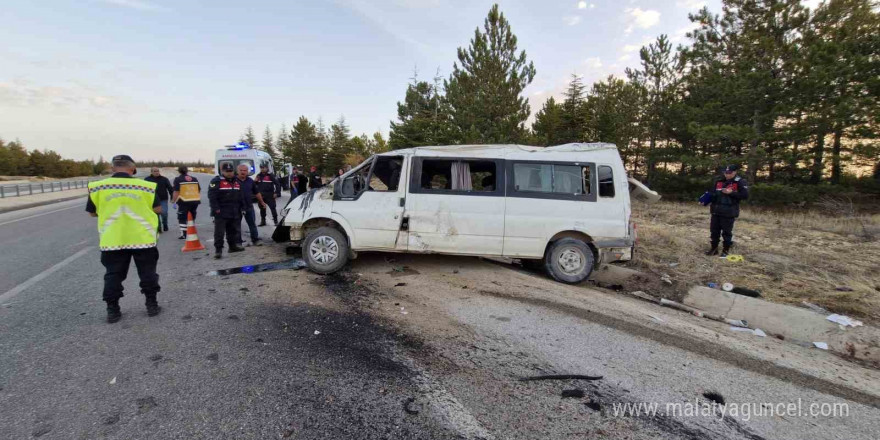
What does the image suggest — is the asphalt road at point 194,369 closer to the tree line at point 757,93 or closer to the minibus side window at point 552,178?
the minibus side window at point 552,178

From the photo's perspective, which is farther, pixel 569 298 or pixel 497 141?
pixel 497 141

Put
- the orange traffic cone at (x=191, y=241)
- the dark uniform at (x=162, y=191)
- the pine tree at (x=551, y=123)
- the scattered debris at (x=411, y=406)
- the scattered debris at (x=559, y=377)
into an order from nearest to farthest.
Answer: the scattered debris at (x=411, y=406) < the scattered debris at (x=559, y=377) < the orange traffic cone at (x=191, y=241) < the dark uniform at (x=162, y=191) < the pine tree at (x=551, y=123)

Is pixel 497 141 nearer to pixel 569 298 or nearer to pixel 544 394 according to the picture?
pixel 569 298

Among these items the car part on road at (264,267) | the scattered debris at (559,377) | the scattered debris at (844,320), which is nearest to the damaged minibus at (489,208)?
the car part on road at (264,267)

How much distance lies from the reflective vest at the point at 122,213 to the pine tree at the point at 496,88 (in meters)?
14.2

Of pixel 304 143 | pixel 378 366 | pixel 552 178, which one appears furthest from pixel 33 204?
pixel 304 143

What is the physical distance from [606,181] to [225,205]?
6466 millimetres

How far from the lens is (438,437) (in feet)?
6.94

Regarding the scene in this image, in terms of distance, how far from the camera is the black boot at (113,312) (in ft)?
11.9

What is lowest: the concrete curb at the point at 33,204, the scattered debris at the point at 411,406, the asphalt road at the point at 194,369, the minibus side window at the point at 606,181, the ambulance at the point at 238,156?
the scattered debris at the point at 411,406

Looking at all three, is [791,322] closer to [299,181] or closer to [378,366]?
[378,366]

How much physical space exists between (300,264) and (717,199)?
767 centimetres

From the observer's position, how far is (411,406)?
2.40 m

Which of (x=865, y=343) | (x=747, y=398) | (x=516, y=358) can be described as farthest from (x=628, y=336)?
(x=865, y=343)
